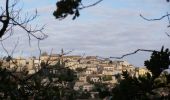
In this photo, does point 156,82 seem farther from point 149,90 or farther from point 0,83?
point 0,83

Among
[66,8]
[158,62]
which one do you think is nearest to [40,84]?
[66,8]

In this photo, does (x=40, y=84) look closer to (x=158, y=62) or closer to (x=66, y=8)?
(x=66, y=8)

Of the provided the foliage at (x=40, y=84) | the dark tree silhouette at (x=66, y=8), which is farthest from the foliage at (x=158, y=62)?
the foliage at (x=40, y=84)

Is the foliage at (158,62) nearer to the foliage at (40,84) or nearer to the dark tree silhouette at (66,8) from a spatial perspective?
the dark tree silhouette at (66,8)

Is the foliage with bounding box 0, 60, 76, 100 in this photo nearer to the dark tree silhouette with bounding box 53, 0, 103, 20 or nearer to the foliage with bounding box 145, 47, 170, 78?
the dark tree silhouette with bounding box 53, 0, 103, 20

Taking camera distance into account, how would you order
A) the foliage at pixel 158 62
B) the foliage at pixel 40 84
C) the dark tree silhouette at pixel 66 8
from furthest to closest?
the foliage at pixel 40 84, the dark tree silhouette at pixel 66 8, the foliage at pixel 158 62

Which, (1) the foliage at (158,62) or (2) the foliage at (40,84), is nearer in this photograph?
(1) the foliage at (158,62)

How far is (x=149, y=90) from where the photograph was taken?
15.0 feet

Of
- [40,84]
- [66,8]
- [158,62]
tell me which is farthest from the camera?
[40,84]

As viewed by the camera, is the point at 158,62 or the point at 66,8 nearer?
the point at 158,62

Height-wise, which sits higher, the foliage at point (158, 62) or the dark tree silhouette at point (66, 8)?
the dark tree silhouette at point (66, 8)

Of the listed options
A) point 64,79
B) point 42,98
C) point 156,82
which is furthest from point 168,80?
point 64,79

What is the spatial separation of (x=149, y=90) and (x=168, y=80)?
0.22 metres

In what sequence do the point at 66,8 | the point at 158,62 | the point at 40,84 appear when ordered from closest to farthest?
the point at 158,62 → the point at 66,8 → the point at 40,84
